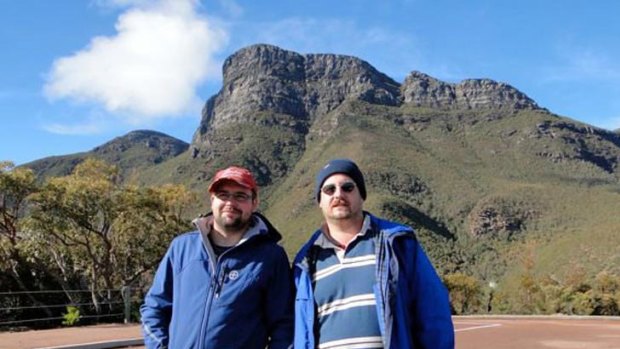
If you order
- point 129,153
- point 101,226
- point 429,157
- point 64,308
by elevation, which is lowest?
point 64,308

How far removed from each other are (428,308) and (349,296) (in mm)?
366

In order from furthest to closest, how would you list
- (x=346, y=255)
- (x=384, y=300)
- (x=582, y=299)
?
(x=582, y=299)
(x=346, y=255)
(x=384, y=300)

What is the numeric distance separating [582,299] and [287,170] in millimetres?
76588

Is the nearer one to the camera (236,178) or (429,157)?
(236,178)

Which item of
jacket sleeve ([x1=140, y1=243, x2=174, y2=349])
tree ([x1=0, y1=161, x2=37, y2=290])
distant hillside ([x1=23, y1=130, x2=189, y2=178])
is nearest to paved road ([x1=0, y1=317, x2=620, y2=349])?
tree ([x1=0, y1=161, x2=37, y2=290])

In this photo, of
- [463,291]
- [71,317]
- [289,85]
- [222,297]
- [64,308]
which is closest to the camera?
[222,297]

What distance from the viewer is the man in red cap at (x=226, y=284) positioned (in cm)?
292

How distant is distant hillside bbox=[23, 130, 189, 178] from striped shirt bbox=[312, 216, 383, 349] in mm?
127187

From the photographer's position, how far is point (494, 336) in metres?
11.1

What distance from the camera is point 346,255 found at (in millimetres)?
2910

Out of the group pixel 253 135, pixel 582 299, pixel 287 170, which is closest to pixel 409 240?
pixel 582 299

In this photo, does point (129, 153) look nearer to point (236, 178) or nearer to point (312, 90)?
point (312, 90)

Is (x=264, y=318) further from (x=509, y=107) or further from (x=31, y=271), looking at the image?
(x=509, y=107)

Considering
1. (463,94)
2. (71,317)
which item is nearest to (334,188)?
(71,317)
